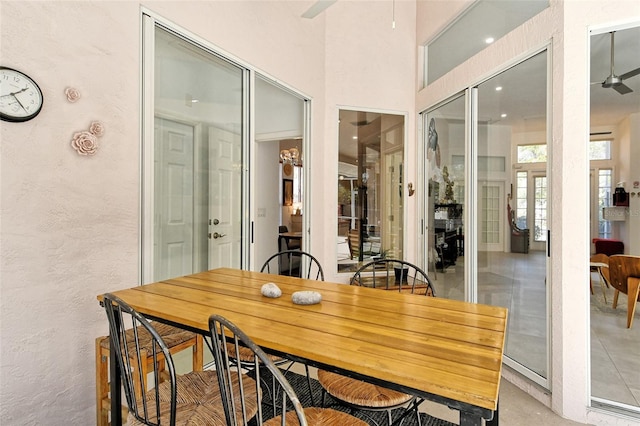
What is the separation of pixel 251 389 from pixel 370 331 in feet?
2.00

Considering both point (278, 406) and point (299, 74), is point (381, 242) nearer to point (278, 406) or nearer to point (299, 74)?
point (299, 74)

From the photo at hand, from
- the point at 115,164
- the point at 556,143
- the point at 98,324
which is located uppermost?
the point at 556,143

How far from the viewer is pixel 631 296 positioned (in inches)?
85.4

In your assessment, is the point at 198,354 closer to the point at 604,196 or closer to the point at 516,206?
the point at 516,206

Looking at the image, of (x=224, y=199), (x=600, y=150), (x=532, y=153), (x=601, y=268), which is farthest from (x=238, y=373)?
(x=532, y=153)

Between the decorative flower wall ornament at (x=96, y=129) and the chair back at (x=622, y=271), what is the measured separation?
3.05 meters

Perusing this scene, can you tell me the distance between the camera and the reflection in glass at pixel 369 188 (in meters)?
4.09

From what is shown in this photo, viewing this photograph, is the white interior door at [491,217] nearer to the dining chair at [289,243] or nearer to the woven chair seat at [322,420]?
the woven chair seat at [322,420]

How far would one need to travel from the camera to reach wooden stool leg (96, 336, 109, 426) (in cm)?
171

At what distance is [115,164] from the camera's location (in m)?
1.87

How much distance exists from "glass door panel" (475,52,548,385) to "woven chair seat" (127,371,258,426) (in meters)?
2.09

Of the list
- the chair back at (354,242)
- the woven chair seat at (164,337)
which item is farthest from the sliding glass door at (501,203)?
the woven chair seat at (164,337)

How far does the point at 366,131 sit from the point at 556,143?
222 centimetres

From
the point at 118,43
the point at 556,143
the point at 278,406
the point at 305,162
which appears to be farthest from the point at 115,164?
the point at 556,143
